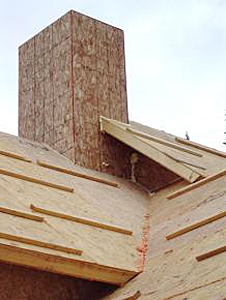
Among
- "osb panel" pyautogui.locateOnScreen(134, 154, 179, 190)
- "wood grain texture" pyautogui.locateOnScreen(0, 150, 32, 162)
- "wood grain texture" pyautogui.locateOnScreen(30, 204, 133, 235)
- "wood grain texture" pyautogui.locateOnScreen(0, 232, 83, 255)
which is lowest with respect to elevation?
"wood grain texture" pyautogui.locateOnScreen(0, 232, 83, 255)

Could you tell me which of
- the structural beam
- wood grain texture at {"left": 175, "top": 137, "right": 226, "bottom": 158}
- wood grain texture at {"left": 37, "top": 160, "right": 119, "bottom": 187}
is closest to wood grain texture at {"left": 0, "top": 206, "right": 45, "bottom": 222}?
wood grain texture at {"left": 37, "top": 160, "right": 119, "bottom": 187}

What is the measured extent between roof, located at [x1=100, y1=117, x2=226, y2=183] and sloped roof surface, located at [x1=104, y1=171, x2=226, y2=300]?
8.5 inches

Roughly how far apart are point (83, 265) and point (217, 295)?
1.01 metres

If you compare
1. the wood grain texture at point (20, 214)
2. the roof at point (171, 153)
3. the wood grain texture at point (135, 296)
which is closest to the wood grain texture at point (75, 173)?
the roof at point (171, 153)

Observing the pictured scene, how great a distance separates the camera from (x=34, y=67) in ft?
26.2

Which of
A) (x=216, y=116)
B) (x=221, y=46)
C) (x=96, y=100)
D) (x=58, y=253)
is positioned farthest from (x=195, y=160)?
(x=216, y=116)

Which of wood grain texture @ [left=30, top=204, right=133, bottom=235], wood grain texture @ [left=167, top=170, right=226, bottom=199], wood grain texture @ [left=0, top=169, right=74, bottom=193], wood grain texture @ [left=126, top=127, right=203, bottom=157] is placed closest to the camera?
wood grain texture @ [left=30, top=204, right=133, bottom=235]

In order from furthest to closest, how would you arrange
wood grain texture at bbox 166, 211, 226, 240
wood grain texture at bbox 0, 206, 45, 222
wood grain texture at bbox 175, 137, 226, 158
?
wood grain texture at bbox 175, 137, 226, 158 < wood grain texture at bbox 166, 211, 226, 240 < wood grain texture at bbox 0, 206, 45, 222

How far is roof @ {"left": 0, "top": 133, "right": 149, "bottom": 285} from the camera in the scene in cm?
496

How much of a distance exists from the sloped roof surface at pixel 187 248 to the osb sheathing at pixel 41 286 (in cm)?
21

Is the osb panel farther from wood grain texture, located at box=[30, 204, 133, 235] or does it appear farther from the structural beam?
wood grain texture, located at box=[30, 204, 133, 235]

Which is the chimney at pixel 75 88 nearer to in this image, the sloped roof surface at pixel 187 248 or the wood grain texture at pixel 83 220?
the sloped roof surface at pixel 187 248

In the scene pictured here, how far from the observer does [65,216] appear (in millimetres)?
5559

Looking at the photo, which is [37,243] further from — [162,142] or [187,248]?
[162,142]
